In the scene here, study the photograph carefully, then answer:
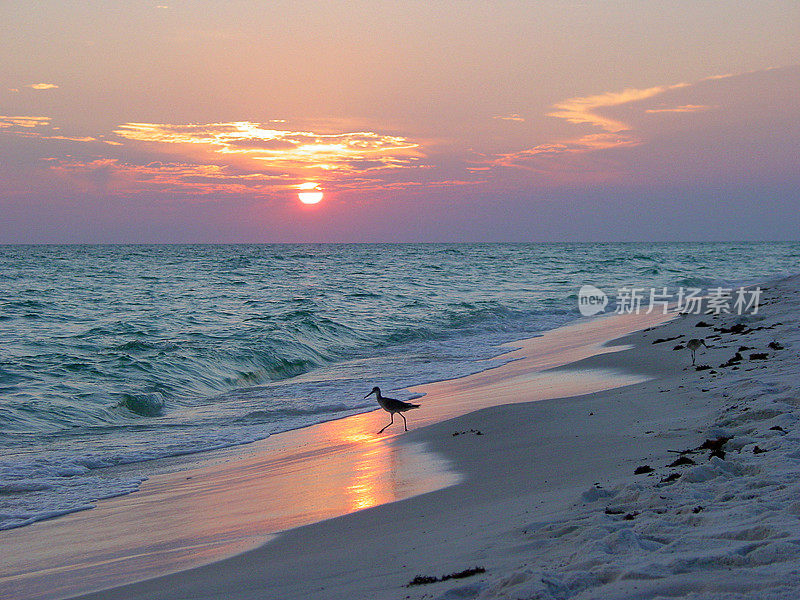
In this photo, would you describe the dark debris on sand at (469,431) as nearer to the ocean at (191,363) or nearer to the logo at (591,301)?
the ocean at (191,363)

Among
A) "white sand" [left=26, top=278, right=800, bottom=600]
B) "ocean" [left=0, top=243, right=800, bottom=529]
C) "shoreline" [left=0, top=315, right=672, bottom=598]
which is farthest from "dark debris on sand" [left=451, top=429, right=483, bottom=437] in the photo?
"ocean" [left=0, top=243, right=800, bottom=529]

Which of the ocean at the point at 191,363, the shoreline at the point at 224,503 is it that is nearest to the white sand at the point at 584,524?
the shoreline at the point at 224,503

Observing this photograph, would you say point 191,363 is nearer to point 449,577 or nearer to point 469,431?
point 469,431

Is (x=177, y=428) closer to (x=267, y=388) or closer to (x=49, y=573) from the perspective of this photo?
(x=267, y=388)

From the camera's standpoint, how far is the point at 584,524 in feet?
15.1

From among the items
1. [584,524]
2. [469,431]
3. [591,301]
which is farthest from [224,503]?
[591,301]

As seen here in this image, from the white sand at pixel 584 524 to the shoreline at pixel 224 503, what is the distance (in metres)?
0.36

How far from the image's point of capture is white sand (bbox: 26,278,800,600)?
3639 mm

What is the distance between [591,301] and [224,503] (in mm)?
30775

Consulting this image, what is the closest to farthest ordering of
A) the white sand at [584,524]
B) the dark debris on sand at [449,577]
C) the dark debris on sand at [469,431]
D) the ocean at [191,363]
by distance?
the white sand at [584,524]
the dark debris on sand at [449,577]
the dark debris on sand at [469,431]
the ocean at [191,363]

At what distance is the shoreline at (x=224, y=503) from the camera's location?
5.60 metres

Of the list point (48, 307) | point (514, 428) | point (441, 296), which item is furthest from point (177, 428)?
point (441, 296)

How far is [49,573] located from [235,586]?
6.36ft

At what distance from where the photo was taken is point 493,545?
4.59 m
